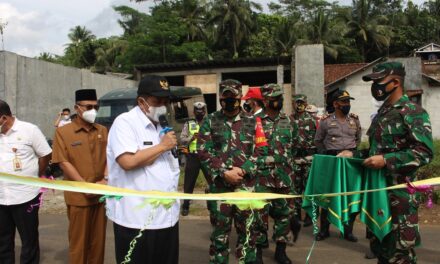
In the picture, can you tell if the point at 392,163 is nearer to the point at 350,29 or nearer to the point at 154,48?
the point at 154,48

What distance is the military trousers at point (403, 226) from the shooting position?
10.9 feet

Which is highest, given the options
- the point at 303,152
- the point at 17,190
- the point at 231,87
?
the point at 231,87

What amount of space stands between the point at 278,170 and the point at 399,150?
6.09ft

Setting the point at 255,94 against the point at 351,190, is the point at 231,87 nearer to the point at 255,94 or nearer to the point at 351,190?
the point at 255,94

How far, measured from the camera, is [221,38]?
141 ft

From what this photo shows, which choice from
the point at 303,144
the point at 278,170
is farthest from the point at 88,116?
the point at 303,144

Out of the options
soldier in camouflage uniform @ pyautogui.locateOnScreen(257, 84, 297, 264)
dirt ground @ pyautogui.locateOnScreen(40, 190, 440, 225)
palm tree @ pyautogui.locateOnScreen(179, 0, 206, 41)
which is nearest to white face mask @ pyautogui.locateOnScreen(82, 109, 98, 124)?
soldier in camouflage uniform @ pyautogui.locateOnScreen(257, 84, 297, 264)

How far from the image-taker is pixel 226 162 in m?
4.39

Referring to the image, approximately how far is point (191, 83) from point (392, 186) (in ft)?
70.9

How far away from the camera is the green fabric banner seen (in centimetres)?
343

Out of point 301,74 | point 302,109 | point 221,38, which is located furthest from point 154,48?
point 302,109

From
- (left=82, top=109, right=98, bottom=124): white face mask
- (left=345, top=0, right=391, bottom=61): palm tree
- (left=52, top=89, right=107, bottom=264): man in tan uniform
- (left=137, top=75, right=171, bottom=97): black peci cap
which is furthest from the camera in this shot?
(left=345, top=0, right=391, bottom=61): palm tree

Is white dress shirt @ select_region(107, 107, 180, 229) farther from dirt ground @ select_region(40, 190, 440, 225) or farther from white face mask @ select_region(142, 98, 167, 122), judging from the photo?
dirt ground @ select_region(40, 190, 440, 225)

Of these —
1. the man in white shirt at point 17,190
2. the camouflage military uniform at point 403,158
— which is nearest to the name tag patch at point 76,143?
the man in white shirt at point 17,190
